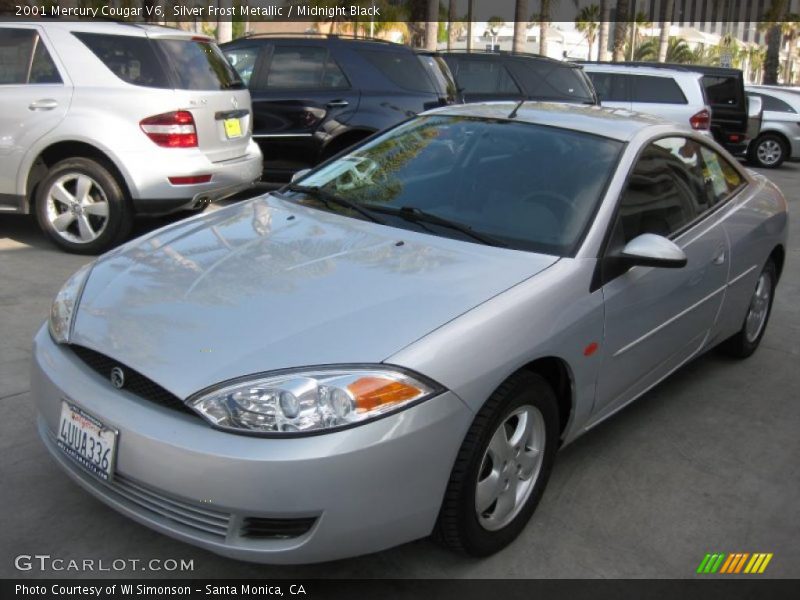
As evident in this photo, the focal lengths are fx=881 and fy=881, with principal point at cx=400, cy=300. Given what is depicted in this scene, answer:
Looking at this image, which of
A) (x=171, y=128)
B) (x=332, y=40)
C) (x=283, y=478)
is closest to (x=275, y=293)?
(x=283, y=478)

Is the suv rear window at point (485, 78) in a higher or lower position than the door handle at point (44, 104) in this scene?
higher

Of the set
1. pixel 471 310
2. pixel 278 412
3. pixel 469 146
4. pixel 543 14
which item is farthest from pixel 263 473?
pixel 543 14

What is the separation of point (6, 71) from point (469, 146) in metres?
4.19

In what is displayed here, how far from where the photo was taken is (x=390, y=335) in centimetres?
268

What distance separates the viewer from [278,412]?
2.50m

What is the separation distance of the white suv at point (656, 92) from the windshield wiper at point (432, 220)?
1120 centimetres

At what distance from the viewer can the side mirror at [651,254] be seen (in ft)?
10.9

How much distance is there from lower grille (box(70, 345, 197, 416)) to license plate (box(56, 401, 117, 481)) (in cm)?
14

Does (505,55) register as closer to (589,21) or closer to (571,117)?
(571,117)

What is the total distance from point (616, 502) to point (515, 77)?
924 centimetres

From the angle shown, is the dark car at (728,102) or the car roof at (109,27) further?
the dark car at (728,102)

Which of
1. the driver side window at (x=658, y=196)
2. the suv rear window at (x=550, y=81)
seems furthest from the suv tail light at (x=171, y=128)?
the suv rear window at (x=550, y=81)

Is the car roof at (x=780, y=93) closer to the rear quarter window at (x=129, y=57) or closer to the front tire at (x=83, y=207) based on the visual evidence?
the rear quarter window at (x=129, y=57)

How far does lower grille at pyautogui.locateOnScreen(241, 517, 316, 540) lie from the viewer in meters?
2.52
